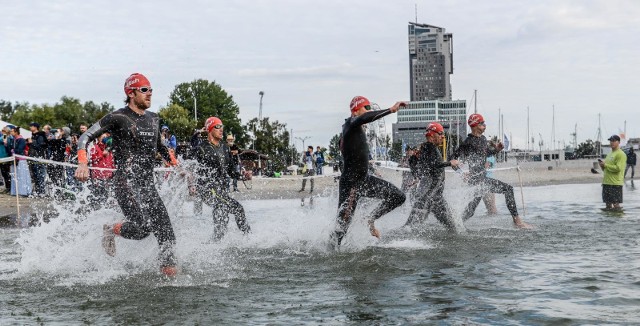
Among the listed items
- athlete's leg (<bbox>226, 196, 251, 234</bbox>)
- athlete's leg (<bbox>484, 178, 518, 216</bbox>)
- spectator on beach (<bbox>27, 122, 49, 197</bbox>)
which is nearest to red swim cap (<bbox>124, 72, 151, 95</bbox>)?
athlete's leg (<bbox>226, 196, 251, 234</bbox>)

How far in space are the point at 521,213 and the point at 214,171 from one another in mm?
8045

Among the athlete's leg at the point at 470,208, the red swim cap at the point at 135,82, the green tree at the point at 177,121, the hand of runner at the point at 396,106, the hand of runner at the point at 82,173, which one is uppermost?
the green tree at the point at 177,121

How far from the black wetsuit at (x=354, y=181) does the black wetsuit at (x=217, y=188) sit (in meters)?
1.63

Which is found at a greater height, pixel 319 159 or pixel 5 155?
pixel 5 155

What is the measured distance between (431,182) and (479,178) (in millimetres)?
1072

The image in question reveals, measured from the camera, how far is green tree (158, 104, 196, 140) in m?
81.8

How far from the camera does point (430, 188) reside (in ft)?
37.4

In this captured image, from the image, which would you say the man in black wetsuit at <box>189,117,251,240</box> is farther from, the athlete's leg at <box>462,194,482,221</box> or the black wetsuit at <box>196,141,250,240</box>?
the athlete's leg at <box>462,194,482,221</box>

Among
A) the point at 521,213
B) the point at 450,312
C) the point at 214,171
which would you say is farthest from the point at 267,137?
the point at 450,312

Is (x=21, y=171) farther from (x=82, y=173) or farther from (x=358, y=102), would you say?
(x=82, y=173)

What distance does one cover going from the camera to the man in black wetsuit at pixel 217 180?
9.91 m

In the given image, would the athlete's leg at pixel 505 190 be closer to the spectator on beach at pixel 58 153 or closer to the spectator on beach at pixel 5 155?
the spectator on beach at pixel 58 153

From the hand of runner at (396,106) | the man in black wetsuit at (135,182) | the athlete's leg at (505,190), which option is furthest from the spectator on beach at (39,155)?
the hand of runner at (396,106)

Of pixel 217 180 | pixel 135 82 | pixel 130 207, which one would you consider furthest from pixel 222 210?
pixel 135 82
